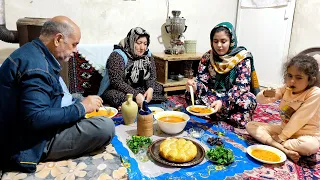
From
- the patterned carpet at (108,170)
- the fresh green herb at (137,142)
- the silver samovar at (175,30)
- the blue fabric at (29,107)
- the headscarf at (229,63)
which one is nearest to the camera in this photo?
the blue fabric at (29,107)

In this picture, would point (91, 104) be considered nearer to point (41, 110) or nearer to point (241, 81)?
point (41, 110)

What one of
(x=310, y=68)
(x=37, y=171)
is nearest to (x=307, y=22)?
(x=310, y=68)

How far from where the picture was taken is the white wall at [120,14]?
2.72 meters

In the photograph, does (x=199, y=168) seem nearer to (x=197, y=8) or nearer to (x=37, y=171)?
(x=37, y=171)

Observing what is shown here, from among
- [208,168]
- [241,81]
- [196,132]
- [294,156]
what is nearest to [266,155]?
[294,156]

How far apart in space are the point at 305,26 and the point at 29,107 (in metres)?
3.39

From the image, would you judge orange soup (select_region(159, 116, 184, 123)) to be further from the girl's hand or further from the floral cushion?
the floral cushion

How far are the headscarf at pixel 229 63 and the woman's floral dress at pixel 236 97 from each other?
0.04 metres

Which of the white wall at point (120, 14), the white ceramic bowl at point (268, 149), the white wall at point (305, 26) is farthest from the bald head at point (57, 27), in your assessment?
the white wall at point (305, 26)

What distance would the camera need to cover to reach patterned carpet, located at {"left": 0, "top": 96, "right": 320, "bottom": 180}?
1.33m

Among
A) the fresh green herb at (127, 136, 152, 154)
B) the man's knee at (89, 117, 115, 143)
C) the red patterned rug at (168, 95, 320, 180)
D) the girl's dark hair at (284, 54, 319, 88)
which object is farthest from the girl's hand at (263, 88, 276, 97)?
the man's knee at (89, 117, 115, 143)

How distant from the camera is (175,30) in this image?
3.27 m

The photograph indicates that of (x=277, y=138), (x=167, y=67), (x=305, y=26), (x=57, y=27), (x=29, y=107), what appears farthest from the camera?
(x=305, y=26)

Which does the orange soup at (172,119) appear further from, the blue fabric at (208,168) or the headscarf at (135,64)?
the headscarf at (135,64)
